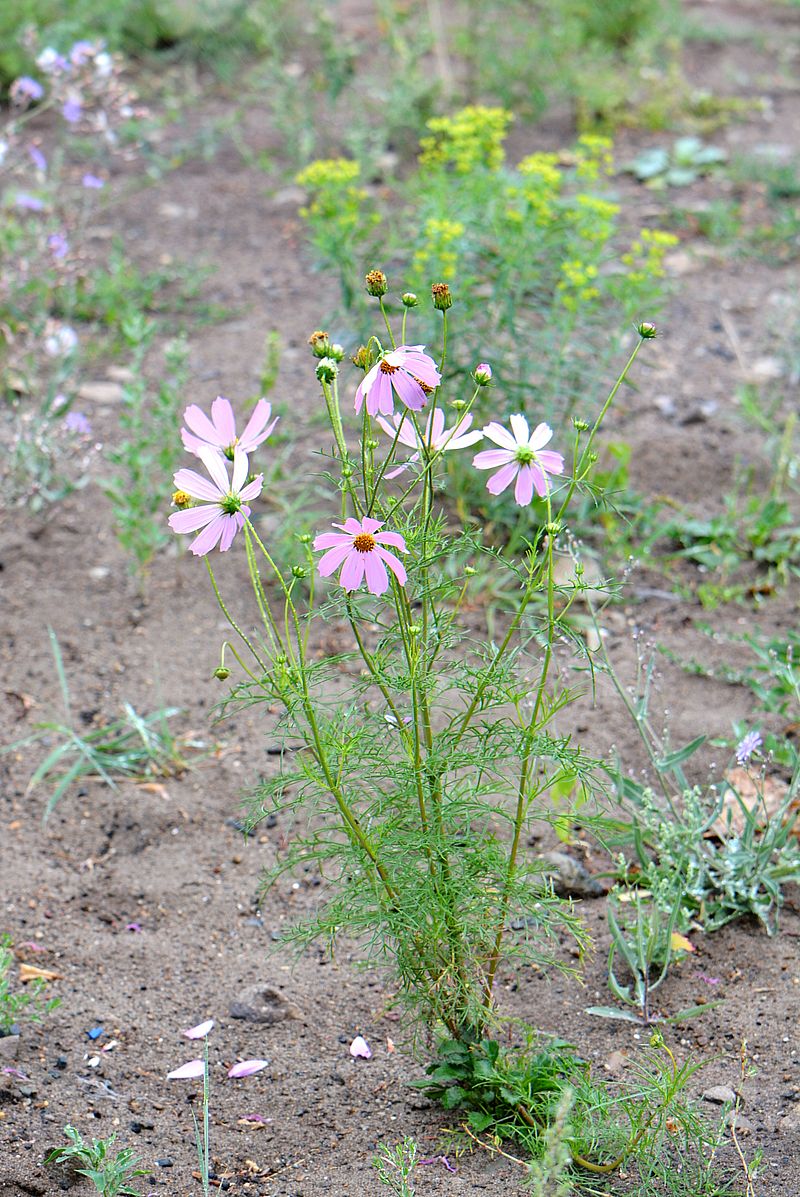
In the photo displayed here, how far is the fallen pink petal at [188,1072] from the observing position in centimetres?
219

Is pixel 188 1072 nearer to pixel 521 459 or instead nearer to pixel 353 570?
pixel 353 570

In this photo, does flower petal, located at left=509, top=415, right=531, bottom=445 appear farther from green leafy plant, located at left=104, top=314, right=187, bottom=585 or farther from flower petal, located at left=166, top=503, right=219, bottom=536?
green leafy plant, located at left=104, top=314, right=187, bottom=585

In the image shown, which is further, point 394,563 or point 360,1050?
point 360,1050

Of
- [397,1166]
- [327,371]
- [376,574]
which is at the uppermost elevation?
[327,371]

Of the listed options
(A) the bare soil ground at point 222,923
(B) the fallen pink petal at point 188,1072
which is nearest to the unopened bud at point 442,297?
(A) the bare soil ground at point 222,923

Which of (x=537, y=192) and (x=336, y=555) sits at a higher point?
(x=336, y=555)

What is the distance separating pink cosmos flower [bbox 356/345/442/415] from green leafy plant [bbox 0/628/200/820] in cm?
139

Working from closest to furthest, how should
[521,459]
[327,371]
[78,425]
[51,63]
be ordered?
1. [327,371]
2. [521,459]
3. [78,425]
4. [51,63]

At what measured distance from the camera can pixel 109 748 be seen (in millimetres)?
2996

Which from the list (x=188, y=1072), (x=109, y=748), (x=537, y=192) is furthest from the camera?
(x=537, y=192)

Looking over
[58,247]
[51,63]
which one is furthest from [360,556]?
[51,63]

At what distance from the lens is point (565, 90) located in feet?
19.8

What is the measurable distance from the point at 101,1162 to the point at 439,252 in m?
2.34

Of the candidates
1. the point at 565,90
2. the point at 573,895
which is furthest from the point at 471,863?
the point at 565,90
